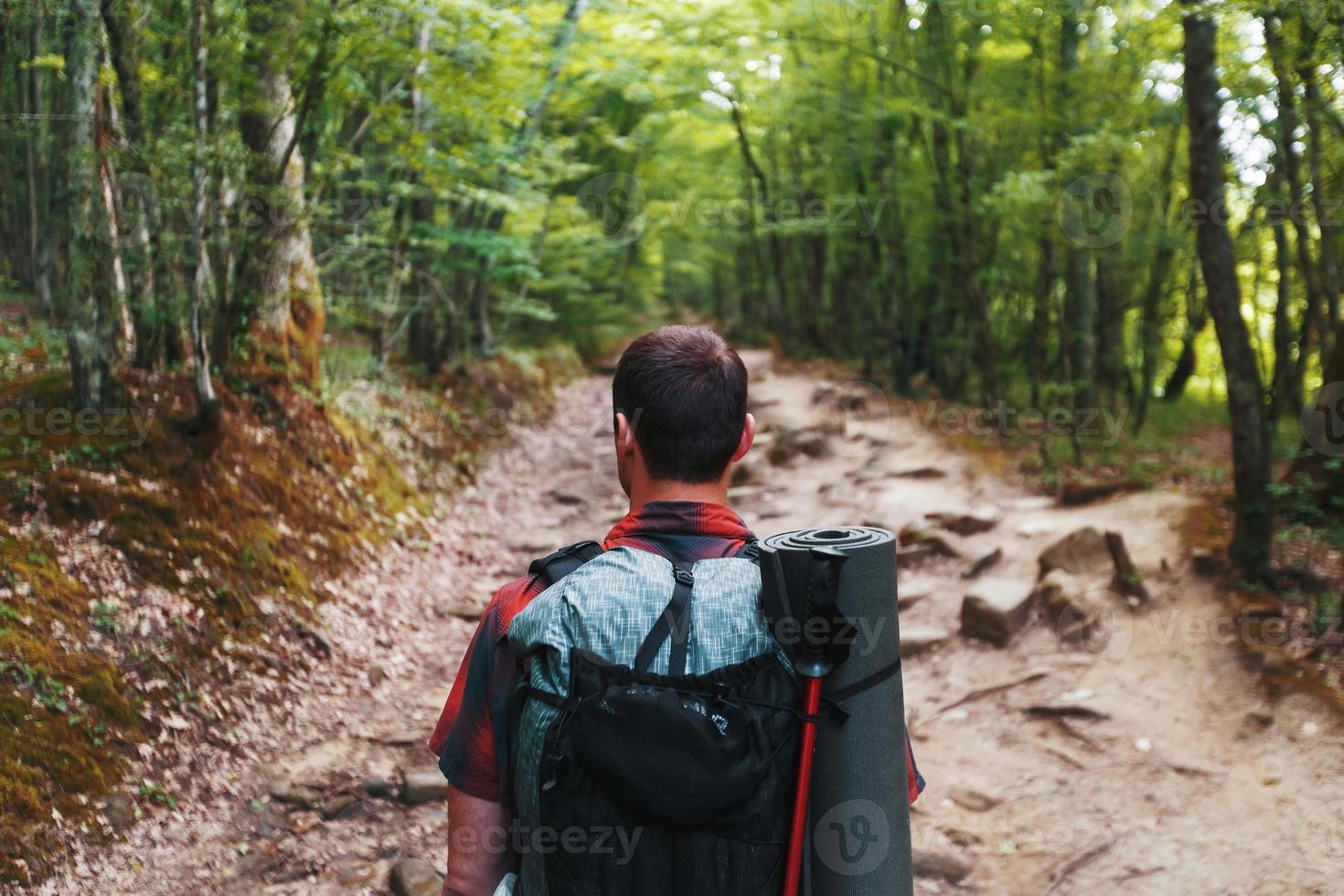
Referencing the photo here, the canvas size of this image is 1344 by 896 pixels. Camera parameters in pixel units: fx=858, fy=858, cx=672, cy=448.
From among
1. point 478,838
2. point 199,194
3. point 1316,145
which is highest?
point 1316,145

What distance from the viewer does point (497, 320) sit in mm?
15883

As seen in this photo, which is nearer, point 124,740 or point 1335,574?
point 124,740

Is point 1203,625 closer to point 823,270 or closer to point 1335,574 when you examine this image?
point 1335,574

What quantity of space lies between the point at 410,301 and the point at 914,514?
6.99 m

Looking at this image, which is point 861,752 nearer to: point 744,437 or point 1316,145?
point 744,437

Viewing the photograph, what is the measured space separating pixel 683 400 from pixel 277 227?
19.1ft

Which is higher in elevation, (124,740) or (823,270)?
(823,270)

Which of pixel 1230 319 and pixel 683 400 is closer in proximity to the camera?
pixel 683 400

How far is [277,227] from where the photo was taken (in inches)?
251

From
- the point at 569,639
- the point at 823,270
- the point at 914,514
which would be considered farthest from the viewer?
the point at 823,270

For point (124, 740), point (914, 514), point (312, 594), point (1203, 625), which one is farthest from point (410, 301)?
point (1203, 625)

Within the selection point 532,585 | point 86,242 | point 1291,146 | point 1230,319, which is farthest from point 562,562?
point 1291,146

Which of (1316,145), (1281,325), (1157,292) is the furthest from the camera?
(1157,292)

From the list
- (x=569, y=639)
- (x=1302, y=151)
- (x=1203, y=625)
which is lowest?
(x=1203, y=625)
